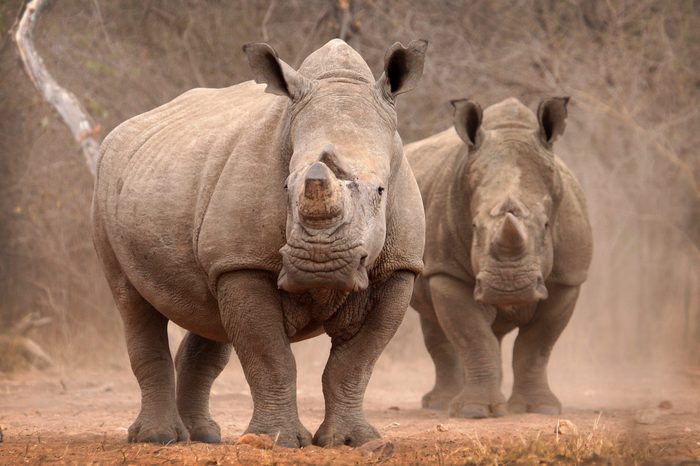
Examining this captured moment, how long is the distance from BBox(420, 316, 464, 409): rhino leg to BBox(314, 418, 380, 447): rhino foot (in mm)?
4120

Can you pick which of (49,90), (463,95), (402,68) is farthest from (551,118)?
(463,95)

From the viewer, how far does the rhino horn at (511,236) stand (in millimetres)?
8539

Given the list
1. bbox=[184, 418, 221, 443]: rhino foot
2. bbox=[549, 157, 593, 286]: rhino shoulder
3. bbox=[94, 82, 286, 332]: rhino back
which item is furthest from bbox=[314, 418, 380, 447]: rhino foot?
bbox=[549, 157, 593, 286]: rhino shoulder

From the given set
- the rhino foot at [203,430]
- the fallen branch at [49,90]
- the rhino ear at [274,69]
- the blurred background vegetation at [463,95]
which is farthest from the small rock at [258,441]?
the blurred background vegetation at [463,95]

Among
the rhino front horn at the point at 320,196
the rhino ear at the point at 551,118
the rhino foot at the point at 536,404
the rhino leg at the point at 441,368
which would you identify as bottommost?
the rhino foot at the point at 536,404

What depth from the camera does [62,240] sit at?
1491 centimetres

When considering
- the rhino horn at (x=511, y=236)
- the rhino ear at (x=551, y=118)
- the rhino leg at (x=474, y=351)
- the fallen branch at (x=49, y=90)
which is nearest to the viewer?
the rhino horn at (x=511, y=236)

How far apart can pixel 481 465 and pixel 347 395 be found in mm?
1333

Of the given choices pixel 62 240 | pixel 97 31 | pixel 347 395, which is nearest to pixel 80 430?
pixel 347 395

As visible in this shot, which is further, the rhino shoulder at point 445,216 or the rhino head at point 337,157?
the rhino shoulder at point 445,216

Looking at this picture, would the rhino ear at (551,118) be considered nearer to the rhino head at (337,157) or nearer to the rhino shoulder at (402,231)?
the rhino shoulder at (402,231)

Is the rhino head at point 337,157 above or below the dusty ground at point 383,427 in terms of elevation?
above

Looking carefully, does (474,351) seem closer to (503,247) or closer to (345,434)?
(503,247)

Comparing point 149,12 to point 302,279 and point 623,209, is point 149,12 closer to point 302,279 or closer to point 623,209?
point 623,209
